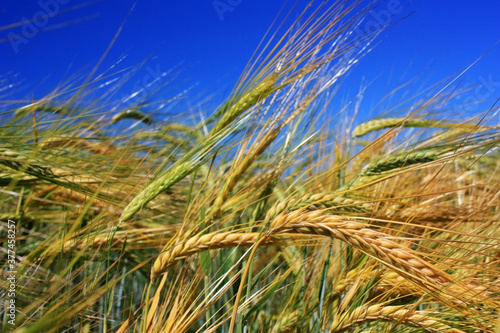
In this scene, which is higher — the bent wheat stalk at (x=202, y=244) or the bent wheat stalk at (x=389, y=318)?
the bent wheat stalk at (x=202, y=244)

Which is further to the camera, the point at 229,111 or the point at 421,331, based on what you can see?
the point at 229,111

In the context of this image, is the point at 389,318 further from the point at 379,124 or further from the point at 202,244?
the point at 379,124

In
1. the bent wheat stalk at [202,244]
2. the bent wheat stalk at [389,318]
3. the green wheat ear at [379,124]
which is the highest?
the green wheat ear at [379,124]

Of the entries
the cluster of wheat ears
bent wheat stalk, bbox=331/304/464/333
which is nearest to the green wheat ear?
the cluster of wheat ears

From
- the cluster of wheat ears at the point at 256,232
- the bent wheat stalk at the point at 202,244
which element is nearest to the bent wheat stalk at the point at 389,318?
the cluster of wheat ears at the point at 256,232

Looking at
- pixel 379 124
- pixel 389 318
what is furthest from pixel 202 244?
pixel 379 124

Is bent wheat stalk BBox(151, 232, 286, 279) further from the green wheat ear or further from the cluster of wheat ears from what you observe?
the green wheat ear

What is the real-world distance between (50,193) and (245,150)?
0.60m

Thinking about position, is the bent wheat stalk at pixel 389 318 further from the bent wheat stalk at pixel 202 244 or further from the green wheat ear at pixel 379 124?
the green wheat ear at pixel 379 124

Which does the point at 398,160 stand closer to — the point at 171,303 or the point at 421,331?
the point at 421,331

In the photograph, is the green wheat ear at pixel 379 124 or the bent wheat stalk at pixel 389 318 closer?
the bent wheat stalk at pixel 389 318

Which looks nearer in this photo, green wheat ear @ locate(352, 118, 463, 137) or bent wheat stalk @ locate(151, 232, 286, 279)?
bent wheat stalk @ locate(151, 232, 286, 279)

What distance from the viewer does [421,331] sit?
2.56 feet

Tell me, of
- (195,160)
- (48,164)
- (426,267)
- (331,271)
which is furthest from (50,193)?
(426,267)
